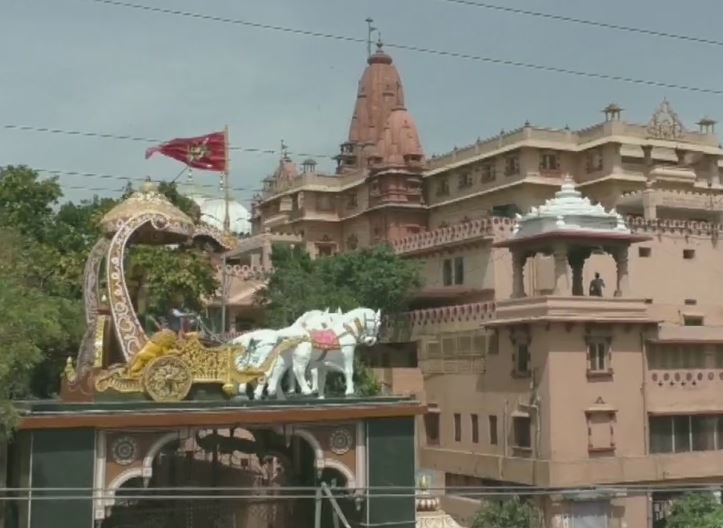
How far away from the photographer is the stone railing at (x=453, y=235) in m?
33.5

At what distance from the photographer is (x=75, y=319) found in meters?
22.9

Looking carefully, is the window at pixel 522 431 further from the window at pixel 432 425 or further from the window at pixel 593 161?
the window at pixel 593 161

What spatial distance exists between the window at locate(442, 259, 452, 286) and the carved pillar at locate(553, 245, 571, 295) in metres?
6.61

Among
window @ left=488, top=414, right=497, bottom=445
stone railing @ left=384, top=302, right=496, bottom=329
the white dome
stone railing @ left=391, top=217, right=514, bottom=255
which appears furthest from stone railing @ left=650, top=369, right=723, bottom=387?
the white dome

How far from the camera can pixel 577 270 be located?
29438 millimetres

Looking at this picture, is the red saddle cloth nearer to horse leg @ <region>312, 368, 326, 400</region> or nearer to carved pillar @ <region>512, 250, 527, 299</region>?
horse leg @ <region>312, 368, 326, 400</region>

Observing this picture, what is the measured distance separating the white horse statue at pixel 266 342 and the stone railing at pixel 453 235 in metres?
14.9

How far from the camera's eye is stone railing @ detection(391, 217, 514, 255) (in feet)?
110

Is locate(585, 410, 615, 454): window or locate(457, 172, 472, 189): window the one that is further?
locate(457, 172, 472, 189): window

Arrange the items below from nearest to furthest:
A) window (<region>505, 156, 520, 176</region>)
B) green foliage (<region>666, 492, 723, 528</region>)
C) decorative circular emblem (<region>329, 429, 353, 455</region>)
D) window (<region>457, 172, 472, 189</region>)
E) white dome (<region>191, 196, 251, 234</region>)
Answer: decorative circular emblem (<region>329, 429, 353, 455</region>) < green foliage (<region>666, 492, 723, 528</region>) < window (<region>505, 156, 520, 176</region>) < window (<region>457, 172, 472, 189</region>) < white dome (<region>191, 196, 251, 234</region>)

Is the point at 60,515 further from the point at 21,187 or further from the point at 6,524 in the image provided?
the point at 21,187

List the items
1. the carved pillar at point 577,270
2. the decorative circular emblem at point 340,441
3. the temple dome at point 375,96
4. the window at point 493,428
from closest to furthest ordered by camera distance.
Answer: the decorative circular emblem at point 340,441 → the carved pillar at point 577,270 → the window at point 493,428 → the temple dome at point 375,96

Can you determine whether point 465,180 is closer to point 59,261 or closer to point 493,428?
point 493,428

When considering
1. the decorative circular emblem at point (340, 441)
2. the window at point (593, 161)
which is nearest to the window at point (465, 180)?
the window at point (593, 161)
